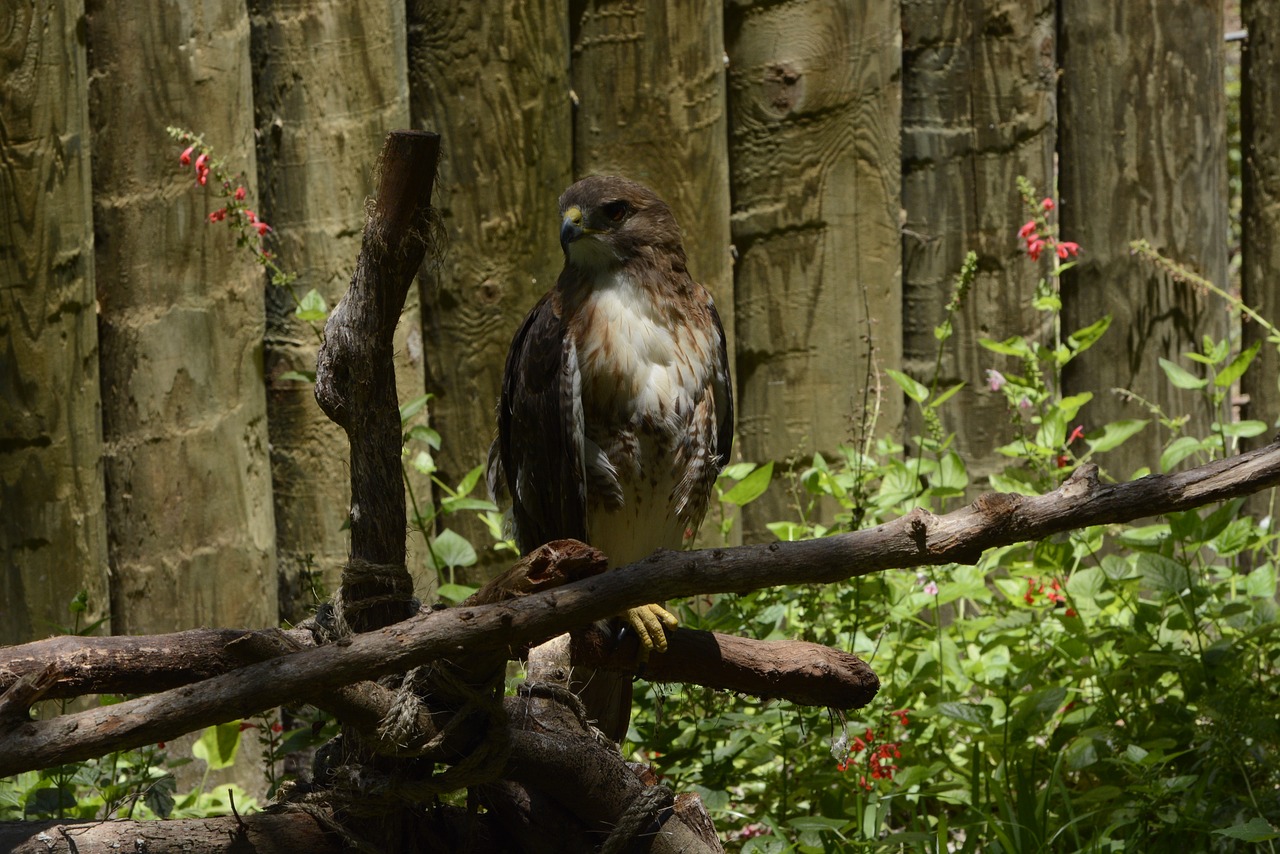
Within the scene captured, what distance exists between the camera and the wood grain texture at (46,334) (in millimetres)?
3320

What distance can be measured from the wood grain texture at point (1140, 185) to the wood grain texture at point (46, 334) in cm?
292

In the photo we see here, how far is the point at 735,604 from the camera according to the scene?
341cm

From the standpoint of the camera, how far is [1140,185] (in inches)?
167

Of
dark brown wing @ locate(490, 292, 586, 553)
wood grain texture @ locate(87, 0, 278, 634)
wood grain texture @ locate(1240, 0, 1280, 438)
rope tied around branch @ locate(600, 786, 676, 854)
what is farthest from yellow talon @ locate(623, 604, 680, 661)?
wood grain texture @ locate(1240, 0, 1280, 438)

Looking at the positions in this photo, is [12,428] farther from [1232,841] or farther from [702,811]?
→ [1232,841]

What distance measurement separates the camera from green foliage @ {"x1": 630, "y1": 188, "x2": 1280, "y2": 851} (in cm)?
314

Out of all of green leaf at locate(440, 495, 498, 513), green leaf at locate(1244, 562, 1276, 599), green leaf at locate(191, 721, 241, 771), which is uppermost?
green leaf at locate(440, 495, 498, 513)

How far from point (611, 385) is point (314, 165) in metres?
1.18

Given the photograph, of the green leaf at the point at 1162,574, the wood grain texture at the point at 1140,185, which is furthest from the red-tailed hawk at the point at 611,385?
the wood grain texture at the point at 1140,185

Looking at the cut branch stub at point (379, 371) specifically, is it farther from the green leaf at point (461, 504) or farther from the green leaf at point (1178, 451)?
the green leaf at point (1178, 451)

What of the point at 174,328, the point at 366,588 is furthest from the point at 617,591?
the point at 174,328

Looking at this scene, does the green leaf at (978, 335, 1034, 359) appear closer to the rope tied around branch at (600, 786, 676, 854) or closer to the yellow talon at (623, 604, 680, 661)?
the yellow talon at (623, 604, 680, 661)

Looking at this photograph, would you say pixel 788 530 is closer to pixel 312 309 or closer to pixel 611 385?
pixel 611 385

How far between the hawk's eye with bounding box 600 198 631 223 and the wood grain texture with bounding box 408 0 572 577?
0.80m
